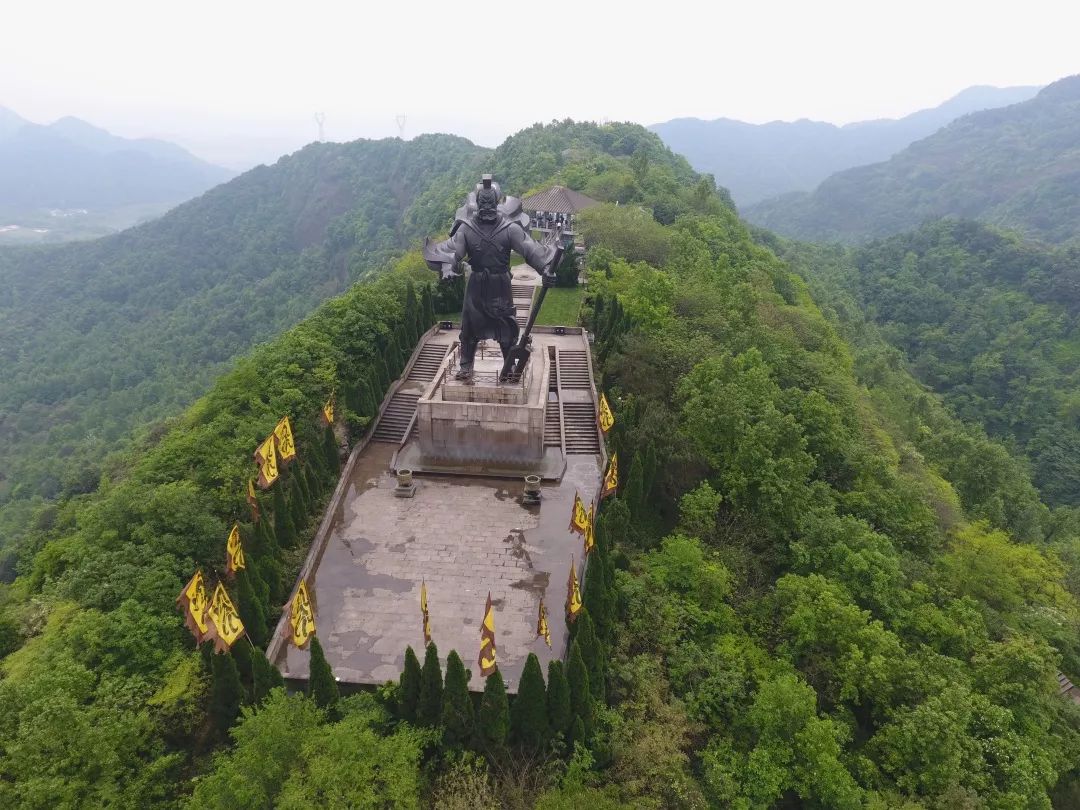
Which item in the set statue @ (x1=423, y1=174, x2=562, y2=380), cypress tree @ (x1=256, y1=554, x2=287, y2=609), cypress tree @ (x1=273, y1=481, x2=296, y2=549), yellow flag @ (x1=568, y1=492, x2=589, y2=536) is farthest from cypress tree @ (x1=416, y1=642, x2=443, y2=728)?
statue @ (x1=423, y1=174, x2=562, y2=380)

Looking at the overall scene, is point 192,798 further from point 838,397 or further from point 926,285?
point 926,285

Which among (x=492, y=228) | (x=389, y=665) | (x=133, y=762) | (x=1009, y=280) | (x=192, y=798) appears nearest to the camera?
(x=192, y=798)

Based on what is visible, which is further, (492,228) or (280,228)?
(280,228)

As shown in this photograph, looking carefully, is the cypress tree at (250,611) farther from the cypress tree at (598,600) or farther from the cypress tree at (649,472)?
the cypress tree at (649,472)

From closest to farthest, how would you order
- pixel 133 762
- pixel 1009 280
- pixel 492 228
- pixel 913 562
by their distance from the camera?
pixel 133 762 < pixel 913 562 < pixel 492 228 < pixel 1009 280

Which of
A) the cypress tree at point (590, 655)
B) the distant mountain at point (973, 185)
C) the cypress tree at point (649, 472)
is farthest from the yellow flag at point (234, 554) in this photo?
the distant mountain at point (973, 185)

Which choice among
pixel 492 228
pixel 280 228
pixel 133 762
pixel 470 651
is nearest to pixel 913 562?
pixel 470 651

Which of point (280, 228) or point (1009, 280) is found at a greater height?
point (280, 228)
